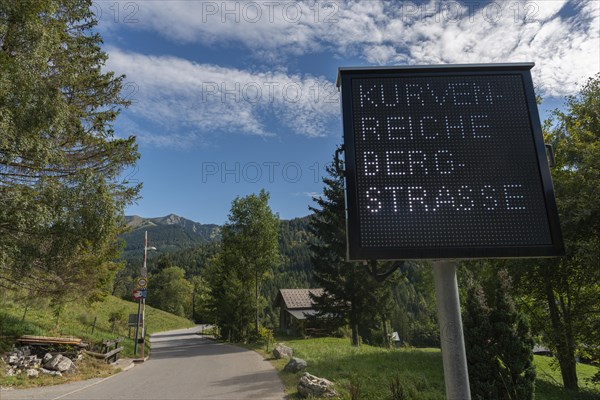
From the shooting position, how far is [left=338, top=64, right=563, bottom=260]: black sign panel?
4.68 meters

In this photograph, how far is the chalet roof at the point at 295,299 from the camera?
4328 cm

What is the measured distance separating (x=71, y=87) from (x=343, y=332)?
2798 centimetres

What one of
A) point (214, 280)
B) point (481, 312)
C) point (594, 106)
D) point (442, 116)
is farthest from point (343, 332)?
point (442, 116)

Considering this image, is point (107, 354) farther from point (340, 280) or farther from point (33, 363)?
point (340, 280)

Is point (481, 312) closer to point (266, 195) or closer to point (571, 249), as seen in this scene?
point (571, 249)

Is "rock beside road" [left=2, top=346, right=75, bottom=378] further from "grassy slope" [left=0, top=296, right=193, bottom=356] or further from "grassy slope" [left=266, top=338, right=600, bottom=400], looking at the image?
"grassy slope" [left=266, top=338, right=600, bottom=400]

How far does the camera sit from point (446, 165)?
4.92 m

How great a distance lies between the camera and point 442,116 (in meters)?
5.11

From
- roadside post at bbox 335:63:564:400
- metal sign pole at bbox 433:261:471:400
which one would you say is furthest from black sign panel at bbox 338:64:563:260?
metal sign pole at bbox 433:261:471:400

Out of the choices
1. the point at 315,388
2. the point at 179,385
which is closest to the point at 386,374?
the point at 315,388

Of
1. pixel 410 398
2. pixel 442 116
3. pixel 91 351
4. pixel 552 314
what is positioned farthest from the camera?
pixel 91 351

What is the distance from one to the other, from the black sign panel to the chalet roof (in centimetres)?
3885

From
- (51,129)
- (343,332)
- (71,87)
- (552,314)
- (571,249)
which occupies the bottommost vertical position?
(343,332)

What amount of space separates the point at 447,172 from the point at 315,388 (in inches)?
294
